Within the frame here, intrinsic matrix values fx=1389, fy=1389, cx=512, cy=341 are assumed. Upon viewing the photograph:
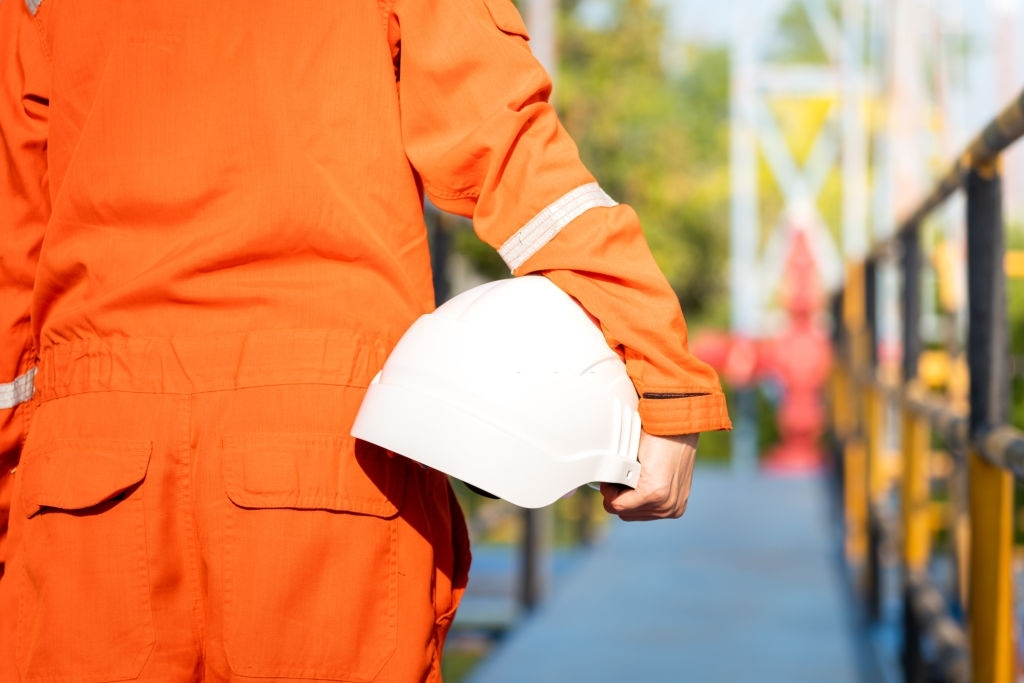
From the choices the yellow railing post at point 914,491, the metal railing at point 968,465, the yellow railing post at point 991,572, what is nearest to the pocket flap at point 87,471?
the metal railing at point 968,465

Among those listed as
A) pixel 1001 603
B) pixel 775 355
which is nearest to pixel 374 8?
pixel 1001 603

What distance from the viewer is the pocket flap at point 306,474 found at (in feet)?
5.04

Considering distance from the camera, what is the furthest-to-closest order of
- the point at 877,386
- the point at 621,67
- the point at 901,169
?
1. the point at 621,67
2. the point at 901,169
3. the point at 877,386

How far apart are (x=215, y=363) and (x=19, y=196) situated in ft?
1.39

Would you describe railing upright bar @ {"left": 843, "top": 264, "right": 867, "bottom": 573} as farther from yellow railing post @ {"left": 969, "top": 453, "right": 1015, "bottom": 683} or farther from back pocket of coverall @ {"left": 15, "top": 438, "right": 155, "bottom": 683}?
back pocket of coverall @ {"left": 15, "top": 438, "right": 155, "bottom": 683}

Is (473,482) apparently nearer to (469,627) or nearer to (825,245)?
(469,627)

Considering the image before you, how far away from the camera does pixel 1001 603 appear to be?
7.55 feet

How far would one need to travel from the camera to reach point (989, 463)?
2.31 metres

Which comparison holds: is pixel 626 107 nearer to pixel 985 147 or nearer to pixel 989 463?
pixel 985 147

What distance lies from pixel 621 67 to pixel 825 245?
384cm

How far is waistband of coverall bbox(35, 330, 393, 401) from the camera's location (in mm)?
1589

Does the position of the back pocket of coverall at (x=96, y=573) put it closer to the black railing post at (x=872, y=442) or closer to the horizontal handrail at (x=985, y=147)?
the horizontal handrail at (x=985, y=147)

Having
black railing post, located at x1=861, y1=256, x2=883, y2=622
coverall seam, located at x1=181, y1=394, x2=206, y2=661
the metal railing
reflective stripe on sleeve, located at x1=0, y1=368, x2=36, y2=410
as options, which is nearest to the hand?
coverall seam, located at x1=181, y1=394, x2=206, y2=661

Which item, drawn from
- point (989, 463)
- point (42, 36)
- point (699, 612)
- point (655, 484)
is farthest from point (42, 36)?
point (699, 612)
